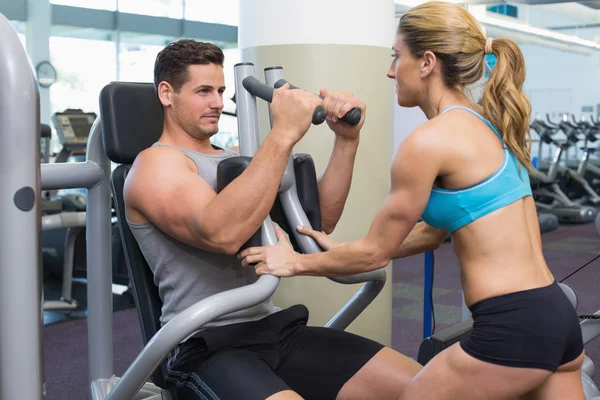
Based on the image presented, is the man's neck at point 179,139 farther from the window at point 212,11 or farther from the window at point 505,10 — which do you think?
the window at point 505,10

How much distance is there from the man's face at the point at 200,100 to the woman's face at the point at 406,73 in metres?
0.49

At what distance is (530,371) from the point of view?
1451 millimetres

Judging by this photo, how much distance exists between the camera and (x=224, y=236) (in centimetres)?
160

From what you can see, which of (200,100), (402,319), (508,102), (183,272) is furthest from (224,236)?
(402,319)

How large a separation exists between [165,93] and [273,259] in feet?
1.96

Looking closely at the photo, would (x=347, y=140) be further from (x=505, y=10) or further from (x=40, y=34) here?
(x=505, y=10)

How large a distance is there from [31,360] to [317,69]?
1.61 m

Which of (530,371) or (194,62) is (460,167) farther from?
(194,62)

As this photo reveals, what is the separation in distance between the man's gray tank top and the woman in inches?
8.4

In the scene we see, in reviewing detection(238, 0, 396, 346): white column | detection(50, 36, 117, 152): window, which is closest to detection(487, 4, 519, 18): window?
detection(50, 36, 117, 152): window

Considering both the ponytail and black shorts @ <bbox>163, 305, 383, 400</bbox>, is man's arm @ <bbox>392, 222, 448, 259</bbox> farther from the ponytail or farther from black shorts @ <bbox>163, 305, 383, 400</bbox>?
the ponytail

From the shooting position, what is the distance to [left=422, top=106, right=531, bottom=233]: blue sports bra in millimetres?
1454

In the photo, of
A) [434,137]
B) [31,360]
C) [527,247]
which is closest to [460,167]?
[434,137]

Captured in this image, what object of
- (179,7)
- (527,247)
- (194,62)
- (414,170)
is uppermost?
(179,7)
